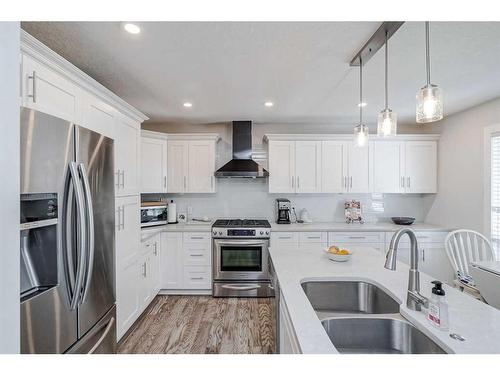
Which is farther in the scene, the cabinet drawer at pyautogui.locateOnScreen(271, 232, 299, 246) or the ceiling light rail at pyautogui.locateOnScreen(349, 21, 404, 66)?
the cabinet drawer at pyautogui.locateOnScreen(271, 232, 299, 246)

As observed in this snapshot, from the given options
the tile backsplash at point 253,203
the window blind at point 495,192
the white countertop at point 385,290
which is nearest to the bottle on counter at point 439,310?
the white countertop at point 385,290

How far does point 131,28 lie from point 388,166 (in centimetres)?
360

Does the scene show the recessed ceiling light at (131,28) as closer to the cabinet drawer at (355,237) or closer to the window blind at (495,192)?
the cabinet drawer at (355,237)

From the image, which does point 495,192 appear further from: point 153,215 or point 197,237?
point 153,215

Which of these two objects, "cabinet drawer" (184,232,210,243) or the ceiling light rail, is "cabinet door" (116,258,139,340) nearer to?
"cabinet drawer" (184,232,210,243)

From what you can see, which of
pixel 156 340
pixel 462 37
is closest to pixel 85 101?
pixel 156 340

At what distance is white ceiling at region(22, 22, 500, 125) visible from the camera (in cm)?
156

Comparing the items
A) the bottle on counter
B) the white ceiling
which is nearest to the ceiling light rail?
the white ceiling

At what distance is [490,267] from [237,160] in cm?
294

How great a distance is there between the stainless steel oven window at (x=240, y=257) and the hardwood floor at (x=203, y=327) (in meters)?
0.42

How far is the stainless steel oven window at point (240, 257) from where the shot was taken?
3.33 m

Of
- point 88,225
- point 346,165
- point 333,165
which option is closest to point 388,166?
point 346,165

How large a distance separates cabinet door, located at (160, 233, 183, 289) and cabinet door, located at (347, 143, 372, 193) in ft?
8.57

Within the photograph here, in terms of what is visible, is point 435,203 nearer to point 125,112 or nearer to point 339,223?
point 339,223
